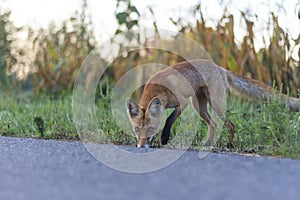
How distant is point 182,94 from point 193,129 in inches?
18.4

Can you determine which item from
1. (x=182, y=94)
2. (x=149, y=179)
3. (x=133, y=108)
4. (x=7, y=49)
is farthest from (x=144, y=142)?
(x=7, y=49)

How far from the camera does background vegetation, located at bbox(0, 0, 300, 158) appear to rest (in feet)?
17.2

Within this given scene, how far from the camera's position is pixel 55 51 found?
1046cm

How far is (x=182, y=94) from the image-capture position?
5941mm

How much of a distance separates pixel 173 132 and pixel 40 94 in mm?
4587

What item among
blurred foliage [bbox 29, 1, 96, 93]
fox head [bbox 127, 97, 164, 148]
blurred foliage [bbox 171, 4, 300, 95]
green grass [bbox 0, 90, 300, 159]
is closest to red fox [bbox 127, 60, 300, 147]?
fox head [bbox 127, 97, 164, 148]

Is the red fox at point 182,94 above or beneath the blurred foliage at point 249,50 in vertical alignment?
beneath

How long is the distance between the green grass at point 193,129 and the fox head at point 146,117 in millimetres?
158

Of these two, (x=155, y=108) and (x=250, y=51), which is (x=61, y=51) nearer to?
(x=250, y=51)

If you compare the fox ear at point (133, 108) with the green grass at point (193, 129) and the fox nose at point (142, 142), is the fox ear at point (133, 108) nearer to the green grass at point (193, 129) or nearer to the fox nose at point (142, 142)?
the green grass at point (193, 129)

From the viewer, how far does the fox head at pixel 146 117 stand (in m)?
5.63

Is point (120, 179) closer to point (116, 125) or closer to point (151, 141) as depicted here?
point (151, 141)

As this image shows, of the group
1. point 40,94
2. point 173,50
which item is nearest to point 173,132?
point 173,50

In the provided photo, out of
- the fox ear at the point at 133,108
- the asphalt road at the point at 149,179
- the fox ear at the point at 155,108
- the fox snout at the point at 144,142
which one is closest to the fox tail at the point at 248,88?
the fox ear at the point at 155,108
